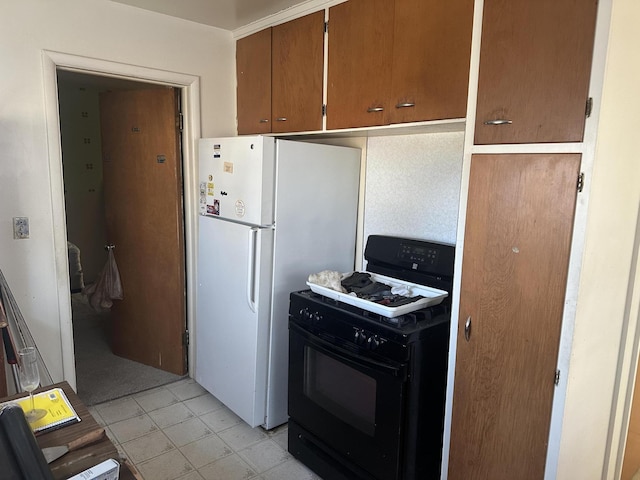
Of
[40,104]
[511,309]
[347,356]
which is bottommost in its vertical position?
[347,356]

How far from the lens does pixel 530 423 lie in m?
1.46

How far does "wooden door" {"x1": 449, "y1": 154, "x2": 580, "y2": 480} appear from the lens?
1352 mm

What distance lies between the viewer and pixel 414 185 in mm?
2385

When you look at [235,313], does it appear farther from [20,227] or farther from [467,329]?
[467,329]

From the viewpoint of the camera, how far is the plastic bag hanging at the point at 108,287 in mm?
3322

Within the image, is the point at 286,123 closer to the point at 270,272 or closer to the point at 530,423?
the point at 270,272

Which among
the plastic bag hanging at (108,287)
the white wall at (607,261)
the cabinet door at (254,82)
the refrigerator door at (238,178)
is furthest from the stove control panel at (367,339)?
the plastic bag hanging at (108,287)

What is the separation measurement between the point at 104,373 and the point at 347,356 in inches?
84.4

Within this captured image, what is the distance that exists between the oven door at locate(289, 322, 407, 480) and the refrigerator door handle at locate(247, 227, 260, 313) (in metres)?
0.29

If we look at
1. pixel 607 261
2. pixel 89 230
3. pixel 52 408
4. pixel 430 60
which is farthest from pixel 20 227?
pixel 89 230

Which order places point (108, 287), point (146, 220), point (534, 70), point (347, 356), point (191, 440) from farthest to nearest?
point (108, 287), point (146, 220), point (191, 440), point (347, 356), point (534, 70)

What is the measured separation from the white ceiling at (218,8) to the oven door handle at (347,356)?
68.8 inches

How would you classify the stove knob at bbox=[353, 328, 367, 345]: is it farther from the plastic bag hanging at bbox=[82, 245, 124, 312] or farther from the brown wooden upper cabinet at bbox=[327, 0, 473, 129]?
the plastic bag hanging at bbox=[82, 245, 124, 312]

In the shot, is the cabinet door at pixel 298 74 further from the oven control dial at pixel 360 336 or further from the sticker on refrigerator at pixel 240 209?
the oven control dial at pixel 360 336
